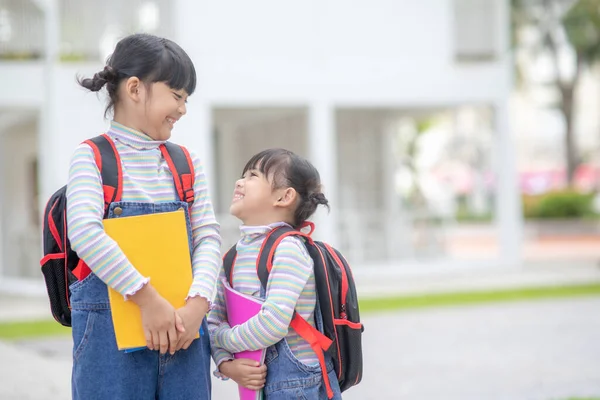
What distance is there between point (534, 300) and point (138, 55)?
9856 millimetres

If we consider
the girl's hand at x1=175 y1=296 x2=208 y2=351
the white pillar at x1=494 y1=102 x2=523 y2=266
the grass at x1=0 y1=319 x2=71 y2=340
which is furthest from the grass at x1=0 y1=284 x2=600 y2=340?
the girl's hand at x1=175 y1=296 x2=208 y2=351

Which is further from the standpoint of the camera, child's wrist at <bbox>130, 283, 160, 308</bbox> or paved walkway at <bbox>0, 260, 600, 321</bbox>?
paved walkway at <bbox>0, 260, 600, 321</bbox>

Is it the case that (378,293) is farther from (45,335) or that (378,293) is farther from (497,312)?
(45,335)

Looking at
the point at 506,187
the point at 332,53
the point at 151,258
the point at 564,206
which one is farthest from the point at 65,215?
the point at 564,206

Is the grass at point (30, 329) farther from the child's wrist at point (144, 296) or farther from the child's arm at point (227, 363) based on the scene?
the child's wrist at point (144, 296)

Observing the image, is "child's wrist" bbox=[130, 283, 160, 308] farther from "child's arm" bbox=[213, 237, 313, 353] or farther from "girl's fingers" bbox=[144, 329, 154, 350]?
"child's arm" bbox=[213, 237, 313, 353]

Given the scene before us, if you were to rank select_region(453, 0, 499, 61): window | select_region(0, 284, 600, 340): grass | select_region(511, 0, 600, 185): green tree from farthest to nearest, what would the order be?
select_region(511, 0, 600, 185): green tree, select_region(453, 0, 499, 61): window, select_region(0, 284, 600, 340): grass

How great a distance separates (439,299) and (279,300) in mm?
9728

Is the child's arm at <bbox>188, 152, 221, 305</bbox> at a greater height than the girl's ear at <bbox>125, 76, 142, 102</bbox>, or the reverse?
the girl's ear at <bbox>125, 76, 142, 102</bbox>

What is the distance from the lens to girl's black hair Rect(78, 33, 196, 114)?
2.73m

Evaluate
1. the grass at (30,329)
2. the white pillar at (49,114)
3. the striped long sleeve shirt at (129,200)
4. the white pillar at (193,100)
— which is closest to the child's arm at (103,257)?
the striped long sleeve shirt at (129,200)

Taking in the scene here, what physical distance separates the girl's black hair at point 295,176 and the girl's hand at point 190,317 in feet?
1.73

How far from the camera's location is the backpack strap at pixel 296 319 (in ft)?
9.47

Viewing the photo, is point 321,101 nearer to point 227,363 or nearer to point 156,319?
point 227,363
